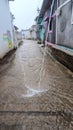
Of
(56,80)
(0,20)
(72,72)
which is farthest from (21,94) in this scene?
(0,20)

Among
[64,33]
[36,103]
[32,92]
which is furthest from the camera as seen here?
[64,33]

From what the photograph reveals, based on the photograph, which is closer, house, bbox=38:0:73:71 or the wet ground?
the wet ground

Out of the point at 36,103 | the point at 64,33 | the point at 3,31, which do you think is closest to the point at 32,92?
the point at 36,103

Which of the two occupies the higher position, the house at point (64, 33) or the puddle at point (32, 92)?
the house at point (64, 33)

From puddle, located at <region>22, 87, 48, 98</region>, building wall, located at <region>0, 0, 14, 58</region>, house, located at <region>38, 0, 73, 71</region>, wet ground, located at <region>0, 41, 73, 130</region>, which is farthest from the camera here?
building wall, located at <region>0, 0, 14, 58</region>

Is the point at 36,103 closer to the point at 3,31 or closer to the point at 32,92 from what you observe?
the point at 32,92

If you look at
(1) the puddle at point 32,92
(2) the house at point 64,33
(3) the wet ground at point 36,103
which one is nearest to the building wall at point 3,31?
(2) the house at point 64,33

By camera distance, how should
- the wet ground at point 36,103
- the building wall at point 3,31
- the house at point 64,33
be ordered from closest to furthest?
the wet ground at point 36,103, the house at point 64,33, the building wall at point 3,31

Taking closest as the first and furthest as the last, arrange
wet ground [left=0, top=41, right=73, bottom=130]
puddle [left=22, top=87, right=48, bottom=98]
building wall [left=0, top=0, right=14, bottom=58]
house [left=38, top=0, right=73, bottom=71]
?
1. wet ground [left=0, top=41, right=73, bottom=130]
2. puddle [left=22, top=87, right=48, bottom=98]
3. house [left=38, top=0, right=73, bottom=71]
4. building wall [left=0, top=0, right=14, bottom=58]

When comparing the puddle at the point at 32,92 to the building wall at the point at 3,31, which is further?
the building wall at the point at 3,31

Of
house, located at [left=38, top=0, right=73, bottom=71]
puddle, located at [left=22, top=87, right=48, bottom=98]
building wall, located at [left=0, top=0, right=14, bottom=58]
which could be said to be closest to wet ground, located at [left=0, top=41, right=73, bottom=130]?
puddle, located at [left=22, top=87, right=48, bottom=98]

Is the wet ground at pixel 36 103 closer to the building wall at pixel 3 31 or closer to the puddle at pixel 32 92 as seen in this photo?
the puddle at pixel 32 92

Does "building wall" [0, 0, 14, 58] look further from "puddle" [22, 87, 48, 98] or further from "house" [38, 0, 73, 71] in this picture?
"puddle" [22, 87, 48, 98]

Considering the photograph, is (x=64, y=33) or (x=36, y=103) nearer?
(x=36, y=103)
